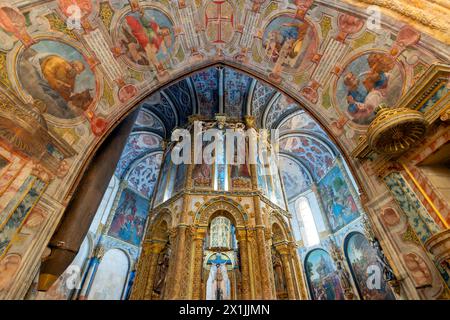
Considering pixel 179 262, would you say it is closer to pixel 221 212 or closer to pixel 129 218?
pixel 221 212

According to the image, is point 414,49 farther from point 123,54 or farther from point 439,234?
point 123,54

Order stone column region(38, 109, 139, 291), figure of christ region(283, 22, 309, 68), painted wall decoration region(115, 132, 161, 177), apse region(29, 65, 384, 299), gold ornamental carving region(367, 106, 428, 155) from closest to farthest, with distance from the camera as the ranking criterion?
gold ornamental carving region(367, 106, 428, 155) < stone column region(38, 109, 139, 291) < figure of christ region(283, 22, 309, 68) < apse region(29, 65, 384, 299) < painted wall decoration region(115, 132, 161, 177)

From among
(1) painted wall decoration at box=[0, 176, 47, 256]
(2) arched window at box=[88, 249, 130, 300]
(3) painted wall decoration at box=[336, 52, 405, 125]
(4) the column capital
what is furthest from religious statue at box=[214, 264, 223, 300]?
(3) painted wall decoration at box=[336, 52, 405, 125]

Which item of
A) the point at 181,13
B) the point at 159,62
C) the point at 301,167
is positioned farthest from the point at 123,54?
the point at 301,167

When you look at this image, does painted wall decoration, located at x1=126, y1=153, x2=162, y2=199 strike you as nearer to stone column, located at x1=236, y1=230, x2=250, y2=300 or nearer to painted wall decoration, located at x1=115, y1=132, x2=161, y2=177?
painted wall decoration, located at x1=115, y1=132, x2=161, y2=177

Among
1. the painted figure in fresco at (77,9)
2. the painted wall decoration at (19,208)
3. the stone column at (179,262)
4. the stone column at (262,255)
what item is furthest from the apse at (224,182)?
the painted figure in fresco at (77,9)

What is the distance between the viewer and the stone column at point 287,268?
26.5ft

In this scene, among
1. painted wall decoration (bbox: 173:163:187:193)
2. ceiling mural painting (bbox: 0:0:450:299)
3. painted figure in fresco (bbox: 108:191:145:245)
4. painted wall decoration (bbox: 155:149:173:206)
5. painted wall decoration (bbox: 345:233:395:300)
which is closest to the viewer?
ceiling mural painting (bbox: 0:0:450:299)

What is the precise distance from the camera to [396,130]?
3.56 meters

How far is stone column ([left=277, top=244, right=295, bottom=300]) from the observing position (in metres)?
8.07

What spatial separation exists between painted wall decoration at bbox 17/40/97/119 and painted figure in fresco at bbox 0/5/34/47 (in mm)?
162

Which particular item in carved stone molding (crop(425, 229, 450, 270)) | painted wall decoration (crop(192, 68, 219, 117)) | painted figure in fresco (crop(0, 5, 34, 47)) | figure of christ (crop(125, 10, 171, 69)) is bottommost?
carved stone molding (crop(425, 229, 450, 270))
